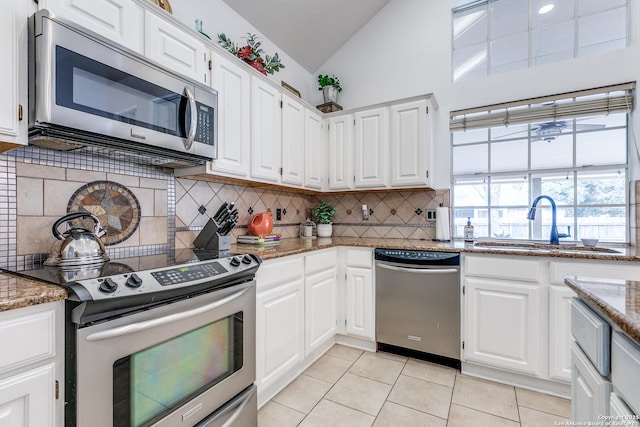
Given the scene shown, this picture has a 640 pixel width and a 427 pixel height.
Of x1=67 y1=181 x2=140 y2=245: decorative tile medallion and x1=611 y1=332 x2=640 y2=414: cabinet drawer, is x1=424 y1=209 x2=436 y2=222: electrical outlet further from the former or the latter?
x1=67 y1=181 x2=140 y2=245: decorative tile medallion

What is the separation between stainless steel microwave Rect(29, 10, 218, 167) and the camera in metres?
1.13

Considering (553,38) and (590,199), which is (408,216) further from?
(553,38)

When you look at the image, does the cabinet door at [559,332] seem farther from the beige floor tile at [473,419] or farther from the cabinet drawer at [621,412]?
the cabinet drawer at [621,412]

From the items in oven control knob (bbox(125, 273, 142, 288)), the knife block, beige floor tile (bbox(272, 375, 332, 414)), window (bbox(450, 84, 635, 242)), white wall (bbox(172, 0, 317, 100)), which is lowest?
beige floor tile (bbox(272, 375, 332, 414))

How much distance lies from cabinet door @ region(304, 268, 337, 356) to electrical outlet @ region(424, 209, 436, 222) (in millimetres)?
1084

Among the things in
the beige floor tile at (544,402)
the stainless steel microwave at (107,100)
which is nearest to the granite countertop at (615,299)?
the beige floor tile at (544,402)

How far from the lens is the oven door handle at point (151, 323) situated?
977mm

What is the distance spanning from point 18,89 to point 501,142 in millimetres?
3255

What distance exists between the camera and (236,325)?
154 centimetres

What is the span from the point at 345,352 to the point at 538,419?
4.33ft

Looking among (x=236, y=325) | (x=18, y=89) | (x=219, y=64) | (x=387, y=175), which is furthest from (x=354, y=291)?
(x=18, y=89)

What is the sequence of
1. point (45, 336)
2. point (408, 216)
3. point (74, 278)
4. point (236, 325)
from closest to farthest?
point (45, 336) → point (74, 278) → point (236, 325) → point (408, 216)

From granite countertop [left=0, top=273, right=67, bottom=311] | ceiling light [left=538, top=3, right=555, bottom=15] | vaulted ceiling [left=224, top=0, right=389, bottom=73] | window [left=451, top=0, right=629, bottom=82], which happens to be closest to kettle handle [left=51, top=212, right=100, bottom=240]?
granite countertop [left=0, top=273, right=67, bottom=311]

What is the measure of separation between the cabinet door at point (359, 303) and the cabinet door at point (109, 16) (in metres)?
2.10
